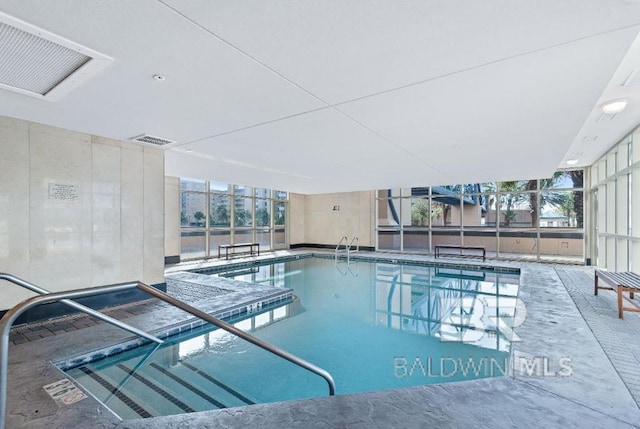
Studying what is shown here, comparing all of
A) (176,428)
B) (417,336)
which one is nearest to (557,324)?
(417,336)

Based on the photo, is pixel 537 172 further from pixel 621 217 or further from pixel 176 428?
pixel 176 428

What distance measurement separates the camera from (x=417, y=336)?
12.6 ft

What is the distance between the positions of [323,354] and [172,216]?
712 cm

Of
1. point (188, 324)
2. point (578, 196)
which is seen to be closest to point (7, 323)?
point (188, 324)

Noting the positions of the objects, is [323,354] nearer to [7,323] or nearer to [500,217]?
[7,323]

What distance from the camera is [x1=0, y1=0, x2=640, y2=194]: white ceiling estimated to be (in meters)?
1.64

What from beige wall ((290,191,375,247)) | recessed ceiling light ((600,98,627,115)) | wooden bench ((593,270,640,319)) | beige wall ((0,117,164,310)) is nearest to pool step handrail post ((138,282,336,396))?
beige wall ((0,117,164,310))

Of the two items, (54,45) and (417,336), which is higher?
(54,45)

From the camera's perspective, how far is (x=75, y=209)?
12.9 ft

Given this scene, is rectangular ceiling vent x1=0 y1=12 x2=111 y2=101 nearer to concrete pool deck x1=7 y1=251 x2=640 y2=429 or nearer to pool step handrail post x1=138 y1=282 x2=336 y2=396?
pool step handrail post x1=138 y1=282 x2=336 y2=396

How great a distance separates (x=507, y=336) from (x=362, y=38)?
3745 mm

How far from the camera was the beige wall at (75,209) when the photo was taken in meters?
3.45

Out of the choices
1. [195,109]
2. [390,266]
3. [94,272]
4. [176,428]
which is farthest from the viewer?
[390,266]

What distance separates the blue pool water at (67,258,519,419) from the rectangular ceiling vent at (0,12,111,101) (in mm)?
2497
